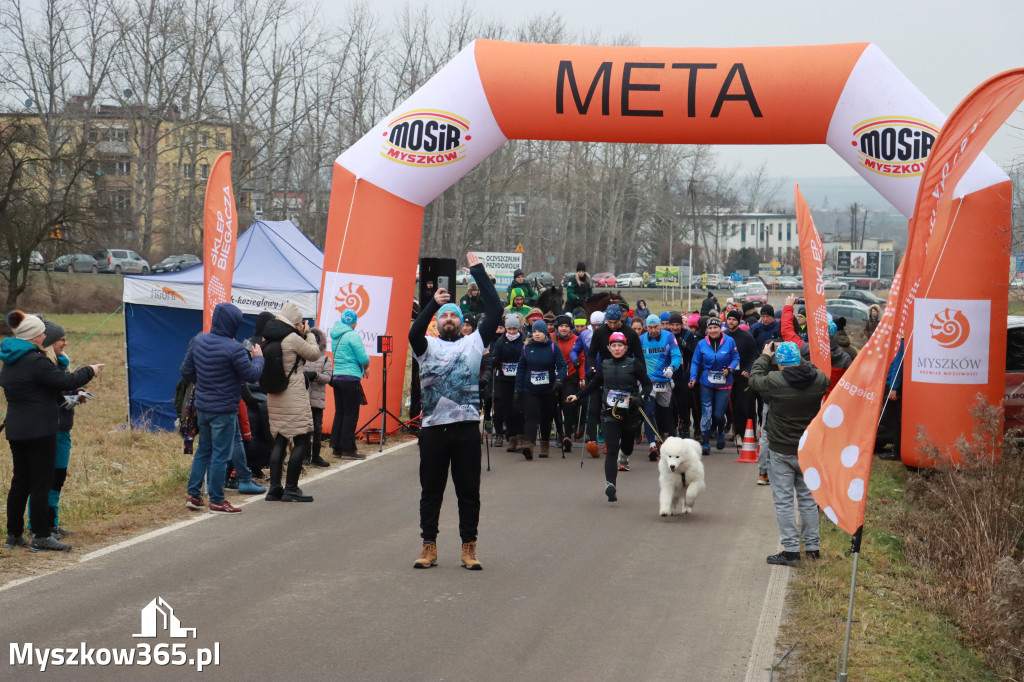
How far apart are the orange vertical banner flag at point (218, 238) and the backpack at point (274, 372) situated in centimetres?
149

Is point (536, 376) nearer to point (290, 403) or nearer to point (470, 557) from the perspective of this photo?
point (290, 403)

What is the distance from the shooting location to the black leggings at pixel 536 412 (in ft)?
48.1

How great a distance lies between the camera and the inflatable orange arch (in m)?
13.4

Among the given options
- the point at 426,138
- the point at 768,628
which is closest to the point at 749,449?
the point at 426,138

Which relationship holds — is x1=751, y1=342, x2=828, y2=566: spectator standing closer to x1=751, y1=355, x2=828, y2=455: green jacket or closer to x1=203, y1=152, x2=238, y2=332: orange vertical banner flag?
x1=751, y1=355, x2=828, y2=455: green jacket

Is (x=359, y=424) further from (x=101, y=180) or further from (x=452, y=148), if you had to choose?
(x=101, y=180)

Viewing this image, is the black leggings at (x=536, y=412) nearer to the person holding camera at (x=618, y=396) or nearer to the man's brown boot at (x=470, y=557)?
the person holding camera at (x=618, y=396)

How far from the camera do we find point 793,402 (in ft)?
30.3

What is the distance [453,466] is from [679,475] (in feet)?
10.9

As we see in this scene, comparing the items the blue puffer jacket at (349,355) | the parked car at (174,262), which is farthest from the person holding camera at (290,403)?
the parked car at (174,262)

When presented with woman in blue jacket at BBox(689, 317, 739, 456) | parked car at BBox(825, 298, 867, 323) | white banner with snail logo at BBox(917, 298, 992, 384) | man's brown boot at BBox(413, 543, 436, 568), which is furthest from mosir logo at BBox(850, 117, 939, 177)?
parked car at BBox(825, 298, 867, 323)

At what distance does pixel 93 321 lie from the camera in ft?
132

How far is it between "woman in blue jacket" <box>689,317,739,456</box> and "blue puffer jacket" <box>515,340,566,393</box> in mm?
2230

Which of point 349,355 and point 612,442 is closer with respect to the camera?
point 612,442
